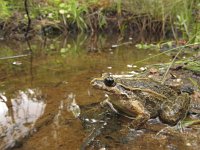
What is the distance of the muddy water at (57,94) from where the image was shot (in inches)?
112

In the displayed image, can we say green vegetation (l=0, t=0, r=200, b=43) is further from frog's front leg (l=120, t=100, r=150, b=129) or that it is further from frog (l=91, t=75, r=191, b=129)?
frog's front leg (l=120, t=100, r=150, b=129)

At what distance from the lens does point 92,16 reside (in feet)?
29.8

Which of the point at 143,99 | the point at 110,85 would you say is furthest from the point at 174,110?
the point at 110,85

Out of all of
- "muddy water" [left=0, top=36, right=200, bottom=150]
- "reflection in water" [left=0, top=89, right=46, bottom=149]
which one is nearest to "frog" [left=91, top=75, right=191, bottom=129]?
"muddy water" [left=0, top=36, right=200, bottom=150]

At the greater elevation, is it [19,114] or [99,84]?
[99,84]

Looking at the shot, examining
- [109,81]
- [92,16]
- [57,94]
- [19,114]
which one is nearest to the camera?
[109,81]

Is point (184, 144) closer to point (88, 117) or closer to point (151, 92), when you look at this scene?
point (151, 92)

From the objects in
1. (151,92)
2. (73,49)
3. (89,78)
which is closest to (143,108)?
(151,92)

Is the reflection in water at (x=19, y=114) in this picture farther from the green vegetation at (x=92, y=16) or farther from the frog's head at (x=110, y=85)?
the green vegetation at (x=92, y=16)

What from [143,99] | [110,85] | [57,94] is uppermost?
[110,85]

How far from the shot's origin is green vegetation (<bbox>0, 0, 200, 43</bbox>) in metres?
8.34

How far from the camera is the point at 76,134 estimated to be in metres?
2.97

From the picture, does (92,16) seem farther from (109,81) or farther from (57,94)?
(109,81)

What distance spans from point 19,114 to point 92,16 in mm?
6002
